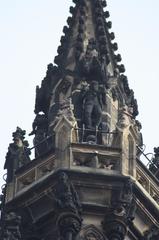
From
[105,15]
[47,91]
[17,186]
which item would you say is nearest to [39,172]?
[17,186]

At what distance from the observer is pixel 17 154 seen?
139 ft

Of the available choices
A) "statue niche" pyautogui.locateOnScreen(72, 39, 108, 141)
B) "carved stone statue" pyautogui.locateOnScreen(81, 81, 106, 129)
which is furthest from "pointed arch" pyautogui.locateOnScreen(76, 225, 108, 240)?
"carved stone statue" pyautogui.locateOnScreen(81, 81, 106, 129)

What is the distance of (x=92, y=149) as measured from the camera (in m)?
41.0

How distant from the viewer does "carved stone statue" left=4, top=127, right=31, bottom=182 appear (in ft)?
138

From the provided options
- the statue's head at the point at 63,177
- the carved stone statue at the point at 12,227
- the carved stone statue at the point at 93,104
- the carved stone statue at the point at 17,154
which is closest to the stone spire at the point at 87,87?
the carved stone statue at the point at 93,104

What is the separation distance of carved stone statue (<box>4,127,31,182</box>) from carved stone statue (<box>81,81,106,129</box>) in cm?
146

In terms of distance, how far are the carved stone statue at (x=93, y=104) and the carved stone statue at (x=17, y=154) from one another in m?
1.46

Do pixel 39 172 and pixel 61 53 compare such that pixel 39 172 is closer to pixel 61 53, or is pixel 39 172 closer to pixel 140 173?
pixel 140 173

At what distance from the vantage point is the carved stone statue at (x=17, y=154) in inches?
1654

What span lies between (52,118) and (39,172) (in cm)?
311

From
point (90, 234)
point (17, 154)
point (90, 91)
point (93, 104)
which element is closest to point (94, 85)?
point (90, 91)

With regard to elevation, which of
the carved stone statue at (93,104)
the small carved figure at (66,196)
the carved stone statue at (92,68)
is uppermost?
the carved stone statue at (92,68)

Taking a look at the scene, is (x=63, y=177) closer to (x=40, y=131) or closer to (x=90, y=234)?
(x=90, y=234)

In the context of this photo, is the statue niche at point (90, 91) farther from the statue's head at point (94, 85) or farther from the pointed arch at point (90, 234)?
the pointed arch at point (90, 234)
